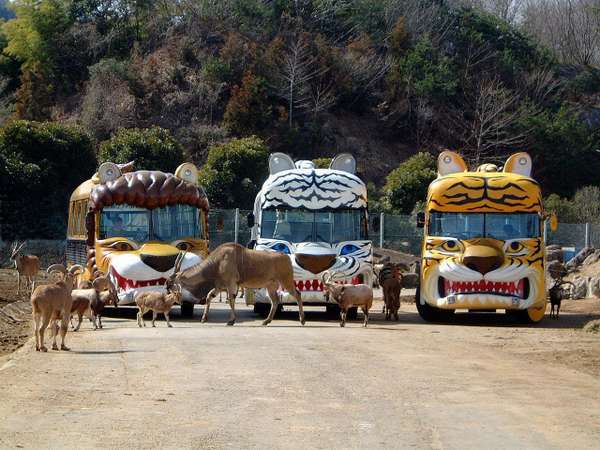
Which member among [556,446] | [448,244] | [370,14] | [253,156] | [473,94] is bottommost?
[556,446]

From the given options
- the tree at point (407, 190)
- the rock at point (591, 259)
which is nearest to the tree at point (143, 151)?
the tree at point (407, 190)

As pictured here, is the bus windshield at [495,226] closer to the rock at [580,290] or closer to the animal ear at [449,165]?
the animal ear at [449,165]

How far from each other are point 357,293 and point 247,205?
26327 millimetres

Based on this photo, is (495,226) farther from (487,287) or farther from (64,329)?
(64,329)

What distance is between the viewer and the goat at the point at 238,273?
2284cm

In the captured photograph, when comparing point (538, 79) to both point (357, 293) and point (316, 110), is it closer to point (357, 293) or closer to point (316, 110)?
point (316, 110)

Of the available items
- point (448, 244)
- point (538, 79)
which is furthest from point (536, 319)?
point (538, 79)

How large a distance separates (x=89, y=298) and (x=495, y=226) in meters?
8.64

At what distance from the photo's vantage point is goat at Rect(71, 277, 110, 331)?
64.7ft

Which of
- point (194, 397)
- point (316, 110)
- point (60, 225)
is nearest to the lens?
point (194, 397)

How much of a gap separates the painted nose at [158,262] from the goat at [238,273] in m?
0.35

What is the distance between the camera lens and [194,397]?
12.1 metres

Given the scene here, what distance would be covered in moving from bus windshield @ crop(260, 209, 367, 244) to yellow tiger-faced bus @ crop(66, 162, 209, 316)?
1710 mm

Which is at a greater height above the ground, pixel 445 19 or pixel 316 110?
pixel 445 19
